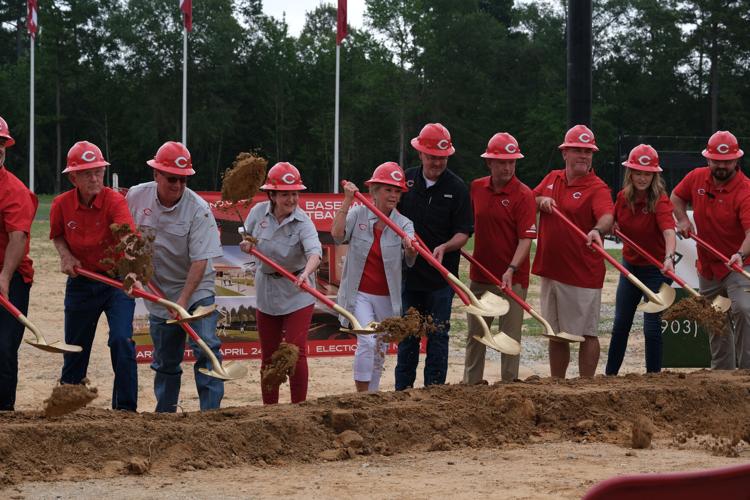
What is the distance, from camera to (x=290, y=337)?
849cm

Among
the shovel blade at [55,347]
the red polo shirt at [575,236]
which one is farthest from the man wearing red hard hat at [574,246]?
the shovel blade at [55,347]

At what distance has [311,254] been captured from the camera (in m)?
8.38

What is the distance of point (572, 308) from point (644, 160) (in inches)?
53.7

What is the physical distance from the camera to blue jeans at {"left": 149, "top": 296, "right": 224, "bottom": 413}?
27.1ft

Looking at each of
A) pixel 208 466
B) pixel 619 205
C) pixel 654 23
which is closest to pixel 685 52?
pixel 654 23

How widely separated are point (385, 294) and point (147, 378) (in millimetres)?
3745

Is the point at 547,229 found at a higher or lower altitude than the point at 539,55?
lower

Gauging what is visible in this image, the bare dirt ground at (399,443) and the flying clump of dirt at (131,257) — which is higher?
the flying clump of dirt at (131,257)

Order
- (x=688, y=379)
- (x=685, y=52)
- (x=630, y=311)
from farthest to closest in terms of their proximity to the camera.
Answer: (x=685, y=52) < (x=630, y=311) < (x=688, y=379)

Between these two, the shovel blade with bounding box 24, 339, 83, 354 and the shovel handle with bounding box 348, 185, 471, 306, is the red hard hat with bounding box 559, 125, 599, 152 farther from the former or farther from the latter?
the shovel blade with bounding box 24, 339, 83, 354

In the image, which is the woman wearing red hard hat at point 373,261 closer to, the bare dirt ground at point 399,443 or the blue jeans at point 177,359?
the bare dirt ground at point 399,443

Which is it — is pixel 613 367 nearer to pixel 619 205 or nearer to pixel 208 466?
pixel 619 205

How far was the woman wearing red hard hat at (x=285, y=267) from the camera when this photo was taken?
8.50 metres

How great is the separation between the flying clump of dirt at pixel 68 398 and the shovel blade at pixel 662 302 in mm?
4506
